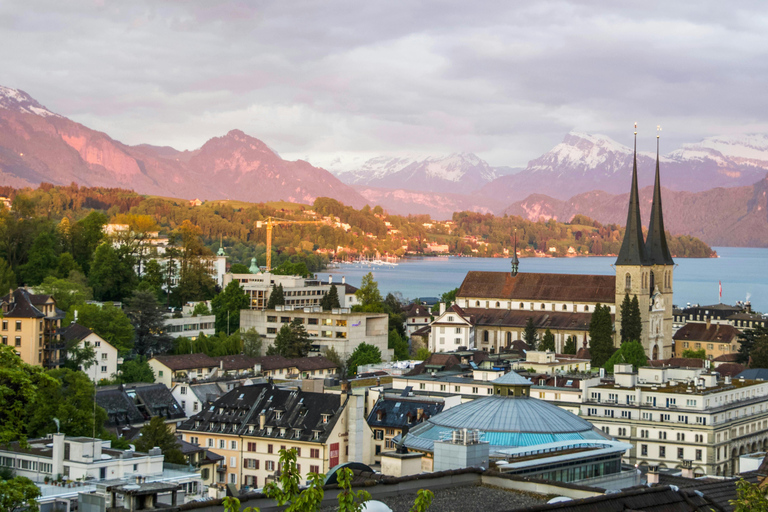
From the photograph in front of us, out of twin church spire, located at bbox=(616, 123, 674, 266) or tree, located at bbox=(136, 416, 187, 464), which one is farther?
twin church spire, located at bbox=(616, 123, 674, 266)

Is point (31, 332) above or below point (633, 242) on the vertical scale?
below

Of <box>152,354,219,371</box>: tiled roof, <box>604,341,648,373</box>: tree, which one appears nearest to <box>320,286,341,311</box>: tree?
<box>604,341,648,373</box>: tree

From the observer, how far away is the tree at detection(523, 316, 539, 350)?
289 feet

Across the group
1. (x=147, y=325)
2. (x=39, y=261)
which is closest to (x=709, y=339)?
(x=147, y=325)

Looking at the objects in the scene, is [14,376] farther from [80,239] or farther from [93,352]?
[80,239]

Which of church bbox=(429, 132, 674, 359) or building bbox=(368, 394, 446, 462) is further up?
church bbox=(429, 132, 674, 359)

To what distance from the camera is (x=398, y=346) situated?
8719 centimetres

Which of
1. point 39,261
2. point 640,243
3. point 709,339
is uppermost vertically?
point 640,243

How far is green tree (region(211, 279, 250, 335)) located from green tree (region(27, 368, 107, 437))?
133 feet

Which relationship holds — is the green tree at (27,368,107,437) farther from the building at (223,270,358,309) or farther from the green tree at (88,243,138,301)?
the building at (223,270,358,309)

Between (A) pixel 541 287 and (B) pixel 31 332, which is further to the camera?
(A) pixel 541 287

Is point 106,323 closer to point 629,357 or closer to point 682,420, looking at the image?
point 629,357

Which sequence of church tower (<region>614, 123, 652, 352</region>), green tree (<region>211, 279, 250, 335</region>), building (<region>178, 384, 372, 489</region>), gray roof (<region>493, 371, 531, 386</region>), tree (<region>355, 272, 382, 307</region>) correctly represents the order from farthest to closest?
tree (<region>355, 272, 382, 307</region>), church tower (<region>614, 123, 652, 352</region>), green tree (<region>211, 279, 250, 335</region>), building (<region>178, 384, 372, 489</region>), gray roof (<region>493, 371, 531, 386</region>)

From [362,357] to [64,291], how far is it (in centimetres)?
1941
